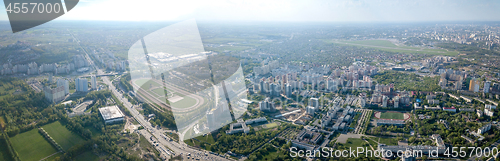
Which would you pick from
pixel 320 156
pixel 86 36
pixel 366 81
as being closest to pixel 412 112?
pixel 366 81

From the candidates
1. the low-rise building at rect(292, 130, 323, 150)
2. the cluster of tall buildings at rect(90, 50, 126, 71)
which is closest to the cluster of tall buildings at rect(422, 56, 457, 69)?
the low-rise building at rect(292, 130, 323, 150)

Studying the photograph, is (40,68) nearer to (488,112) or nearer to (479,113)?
(479,113)

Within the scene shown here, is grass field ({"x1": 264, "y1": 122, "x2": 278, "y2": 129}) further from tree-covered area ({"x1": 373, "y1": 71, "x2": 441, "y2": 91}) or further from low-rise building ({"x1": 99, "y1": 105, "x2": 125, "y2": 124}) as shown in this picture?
tree-covered area ({"x1": 373, "y1": 71, "x2": 441, "y2": 91})

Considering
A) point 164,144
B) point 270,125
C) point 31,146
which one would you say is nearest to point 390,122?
point 270,125

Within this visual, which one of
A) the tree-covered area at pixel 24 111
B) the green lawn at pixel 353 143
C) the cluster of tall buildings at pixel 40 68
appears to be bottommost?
the green lawn at pixel 353 143

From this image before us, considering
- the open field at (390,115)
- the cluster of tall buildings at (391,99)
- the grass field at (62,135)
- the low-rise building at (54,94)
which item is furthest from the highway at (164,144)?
the cluster of tall buildings at (391,99)

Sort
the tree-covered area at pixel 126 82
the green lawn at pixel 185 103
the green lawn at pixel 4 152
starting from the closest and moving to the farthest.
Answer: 1. the green lawn at pixel 4 152
2. the green lawn at pixel 185 103
3. the tree-covered area at pixel 126 82

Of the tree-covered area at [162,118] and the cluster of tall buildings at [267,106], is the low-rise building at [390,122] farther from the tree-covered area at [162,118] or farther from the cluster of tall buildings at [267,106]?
the tree-covered area at [162,118]
